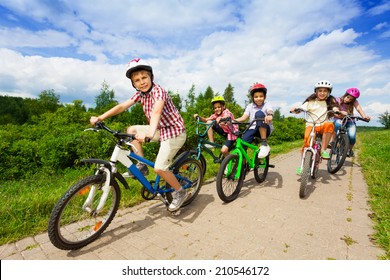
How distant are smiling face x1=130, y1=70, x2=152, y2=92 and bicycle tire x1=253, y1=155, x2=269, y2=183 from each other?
272cm

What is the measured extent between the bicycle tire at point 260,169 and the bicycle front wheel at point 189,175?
1415 millimetres

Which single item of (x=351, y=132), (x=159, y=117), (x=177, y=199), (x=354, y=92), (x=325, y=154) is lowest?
(x=177, y=199)

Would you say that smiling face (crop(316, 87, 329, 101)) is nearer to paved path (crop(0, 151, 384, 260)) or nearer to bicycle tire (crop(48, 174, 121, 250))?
paved path (crop(0, 151, 384, 260))

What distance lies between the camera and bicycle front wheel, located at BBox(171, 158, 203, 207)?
3408 mm

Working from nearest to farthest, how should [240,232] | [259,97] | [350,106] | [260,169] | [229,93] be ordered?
[240,232], [259,97], [260,169], [350,106], [229,93]

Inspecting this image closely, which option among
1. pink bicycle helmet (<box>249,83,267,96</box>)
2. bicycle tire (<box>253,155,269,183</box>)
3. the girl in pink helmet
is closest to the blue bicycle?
bicycle tire (<box>253,155,269,183</box>)

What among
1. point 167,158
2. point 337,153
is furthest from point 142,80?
point 337,153

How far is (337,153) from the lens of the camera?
558 cm

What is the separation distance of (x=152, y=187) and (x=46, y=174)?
6.14 meters

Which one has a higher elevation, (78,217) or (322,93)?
(322,93)

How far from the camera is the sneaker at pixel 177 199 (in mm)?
3160

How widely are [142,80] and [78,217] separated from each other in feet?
6.62

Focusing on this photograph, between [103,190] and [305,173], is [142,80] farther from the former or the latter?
[305,173]

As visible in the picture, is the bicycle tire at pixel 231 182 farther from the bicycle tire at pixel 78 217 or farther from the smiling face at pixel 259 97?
the bicycle tire at pixel 78 217
